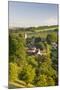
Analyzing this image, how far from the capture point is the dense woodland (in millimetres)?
2143

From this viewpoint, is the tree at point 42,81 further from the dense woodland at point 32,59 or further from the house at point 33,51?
Answer: the house at point 33,51

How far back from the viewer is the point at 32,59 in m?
2.19

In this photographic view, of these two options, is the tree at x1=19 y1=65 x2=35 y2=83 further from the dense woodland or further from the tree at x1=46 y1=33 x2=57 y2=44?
the tree at x1=46 y1=33 x2=57 y2=44

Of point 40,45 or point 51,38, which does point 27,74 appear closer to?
point 40,45

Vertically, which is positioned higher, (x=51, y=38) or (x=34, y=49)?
(x=51, y=38)

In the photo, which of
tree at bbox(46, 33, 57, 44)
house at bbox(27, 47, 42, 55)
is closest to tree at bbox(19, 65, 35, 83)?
house at bbox(27, 47, 42, 55)

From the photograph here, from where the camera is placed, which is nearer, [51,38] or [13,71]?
[13,71]

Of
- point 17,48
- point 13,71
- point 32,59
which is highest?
point 17,48

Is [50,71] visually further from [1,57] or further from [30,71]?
[1,57]

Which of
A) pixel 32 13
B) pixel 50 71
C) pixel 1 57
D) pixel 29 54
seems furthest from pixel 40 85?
pixel 32 13

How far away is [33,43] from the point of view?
7.23 ft

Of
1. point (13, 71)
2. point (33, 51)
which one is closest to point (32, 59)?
point (33, 51)

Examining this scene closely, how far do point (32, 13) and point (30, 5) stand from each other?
8 centimetres

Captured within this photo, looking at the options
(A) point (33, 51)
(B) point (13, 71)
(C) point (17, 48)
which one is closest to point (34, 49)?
(A) point (33, 51)
